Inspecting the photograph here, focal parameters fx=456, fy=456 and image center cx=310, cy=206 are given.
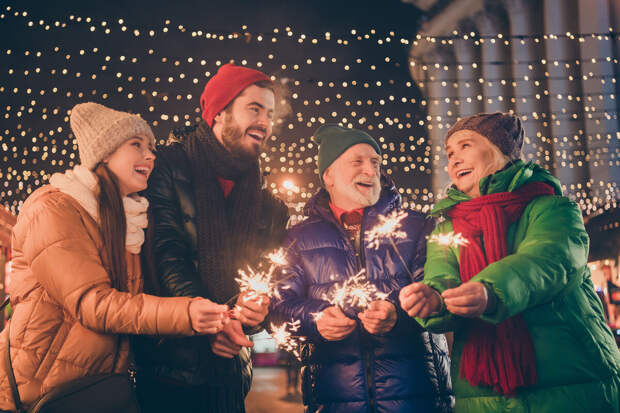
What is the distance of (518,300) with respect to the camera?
1821 mm

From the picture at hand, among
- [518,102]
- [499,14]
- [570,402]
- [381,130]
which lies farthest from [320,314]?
[499,14]

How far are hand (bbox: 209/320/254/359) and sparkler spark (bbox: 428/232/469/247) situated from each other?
1147 mm

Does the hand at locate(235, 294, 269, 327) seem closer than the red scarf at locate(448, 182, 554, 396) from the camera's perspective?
No

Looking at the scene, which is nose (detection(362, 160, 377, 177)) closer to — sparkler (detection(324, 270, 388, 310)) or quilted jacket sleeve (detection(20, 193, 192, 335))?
sparkler (detection(324, 270, 388, 310))

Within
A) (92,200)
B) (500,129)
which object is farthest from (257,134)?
(500,129)

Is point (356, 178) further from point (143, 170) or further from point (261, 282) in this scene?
point (143, 170)

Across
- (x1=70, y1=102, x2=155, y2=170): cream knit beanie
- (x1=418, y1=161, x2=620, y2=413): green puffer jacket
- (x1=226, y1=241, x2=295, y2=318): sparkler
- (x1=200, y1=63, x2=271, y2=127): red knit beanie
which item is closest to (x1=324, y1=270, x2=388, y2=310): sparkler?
(x1=226, y1=241, x2=295, y2=318): sparkler

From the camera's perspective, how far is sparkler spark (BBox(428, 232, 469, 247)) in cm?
228

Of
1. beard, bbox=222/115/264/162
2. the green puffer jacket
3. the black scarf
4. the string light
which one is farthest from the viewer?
the string light

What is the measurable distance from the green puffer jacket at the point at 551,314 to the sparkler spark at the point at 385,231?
0.56m

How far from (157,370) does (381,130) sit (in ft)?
21.5

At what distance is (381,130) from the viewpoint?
27.1 feet

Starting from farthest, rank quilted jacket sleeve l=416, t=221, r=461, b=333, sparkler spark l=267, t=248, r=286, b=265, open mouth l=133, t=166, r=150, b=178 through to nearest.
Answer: sparkler spark l=267, t=248, r=286, b=265 → open mouth l=133, t=166, r=150, b=178 → quilted jacket sleeve l=416, t=221, r=461, b=333

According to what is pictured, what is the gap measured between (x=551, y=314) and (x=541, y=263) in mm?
285
